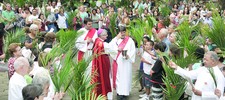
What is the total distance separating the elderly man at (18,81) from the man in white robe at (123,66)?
3394 mm

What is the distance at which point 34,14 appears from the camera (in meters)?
14.3

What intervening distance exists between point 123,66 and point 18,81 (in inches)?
146

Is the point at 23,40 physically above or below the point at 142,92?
above

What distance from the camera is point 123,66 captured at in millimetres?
8984

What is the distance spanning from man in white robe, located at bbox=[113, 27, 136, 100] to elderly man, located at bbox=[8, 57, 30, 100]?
339cm

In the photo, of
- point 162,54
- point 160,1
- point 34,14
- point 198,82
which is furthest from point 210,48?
point 160,1

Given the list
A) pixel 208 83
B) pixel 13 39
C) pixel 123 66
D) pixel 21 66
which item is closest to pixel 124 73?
pixel 123 66

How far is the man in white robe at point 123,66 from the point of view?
29.0 ft

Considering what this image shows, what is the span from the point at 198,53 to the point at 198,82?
1.41 meters

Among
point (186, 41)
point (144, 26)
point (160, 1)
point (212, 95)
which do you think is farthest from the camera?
point (160, 1)

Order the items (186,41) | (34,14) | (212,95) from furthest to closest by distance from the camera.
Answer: (34,14)
(186,41)
(212,95)

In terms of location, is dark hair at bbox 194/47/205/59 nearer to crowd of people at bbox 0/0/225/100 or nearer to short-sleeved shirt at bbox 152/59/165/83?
crowd of people at bbox 0/0/225/100

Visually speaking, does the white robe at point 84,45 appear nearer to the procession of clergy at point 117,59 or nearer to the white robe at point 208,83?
the procession of clergy at point 117,59

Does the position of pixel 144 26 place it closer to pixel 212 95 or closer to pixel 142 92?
pixel 142 92
